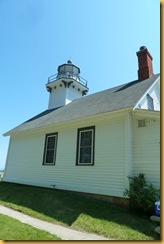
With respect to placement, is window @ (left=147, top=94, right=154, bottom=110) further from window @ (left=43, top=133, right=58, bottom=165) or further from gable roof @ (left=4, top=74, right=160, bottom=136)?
window @ (left=43, top=133, right=58, bottom=165)

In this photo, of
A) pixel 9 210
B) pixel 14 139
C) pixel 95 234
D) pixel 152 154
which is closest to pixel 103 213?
pixel 95 234

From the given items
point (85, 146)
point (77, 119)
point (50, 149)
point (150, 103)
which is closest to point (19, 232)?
point (85, 146)

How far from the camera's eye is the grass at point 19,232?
12.9 feet

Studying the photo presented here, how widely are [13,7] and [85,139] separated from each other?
227 inches

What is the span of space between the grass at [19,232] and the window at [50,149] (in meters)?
5.03

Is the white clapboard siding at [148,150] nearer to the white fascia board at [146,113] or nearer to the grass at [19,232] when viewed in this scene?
the white fascia board at [146,113]

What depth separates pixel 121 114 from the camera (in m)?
7.57

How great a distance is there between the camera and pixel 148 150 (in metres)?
6.73

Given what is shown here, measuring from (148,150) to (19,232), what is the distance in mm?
4786

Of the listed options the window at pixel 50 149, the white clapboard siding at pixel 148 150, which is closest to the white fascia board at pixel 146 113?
the white clapboard siding at pixel 148 150

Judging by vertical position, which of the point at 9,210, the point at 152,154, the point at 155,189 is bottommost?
the point at 9,210

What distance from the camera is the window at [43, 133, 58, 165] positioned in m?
10.0

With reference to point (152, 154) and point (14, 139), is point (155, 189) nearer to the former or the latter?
point (152, 154)

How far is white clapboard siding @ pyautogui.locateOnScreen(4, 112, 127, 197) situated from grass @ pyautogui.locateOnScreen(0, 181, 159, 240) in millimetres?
724
